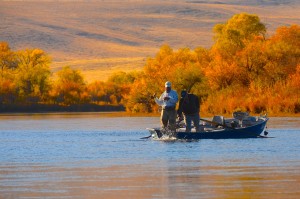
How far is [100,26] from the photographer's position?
19250cm

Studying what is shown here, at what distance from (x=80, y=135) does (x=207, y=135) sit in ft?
22.3

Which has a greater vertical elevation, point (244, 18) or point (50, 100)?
point (244, 18)

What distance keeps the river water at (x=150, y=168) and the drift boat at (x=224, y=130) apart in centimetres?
72

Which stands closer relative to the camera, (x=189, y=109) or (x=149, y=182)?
(x=149, y=182)

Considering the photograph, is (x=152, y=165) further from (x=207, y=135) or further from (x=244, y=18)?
(x=244, y=18)

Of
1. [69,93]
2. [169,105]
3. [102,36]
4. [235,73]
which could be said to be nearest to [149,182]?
[169,105]

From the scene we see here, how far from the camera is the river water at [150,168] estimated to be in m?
17.2

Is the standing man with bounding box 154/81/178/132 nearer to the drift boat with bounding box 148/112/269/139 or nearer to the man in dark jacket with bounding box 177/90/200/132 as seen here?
the drift boat with bounding box 148/112/269/139

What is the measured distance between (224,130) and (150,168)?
12.4 meters

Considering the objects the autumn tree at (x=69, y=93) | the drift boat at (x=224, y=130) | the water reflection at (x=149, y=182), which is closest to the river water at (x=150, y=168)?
the water reflection at (x=149, y=182)

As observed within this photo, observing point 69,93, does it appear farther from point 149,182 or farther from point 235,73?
point 149,182

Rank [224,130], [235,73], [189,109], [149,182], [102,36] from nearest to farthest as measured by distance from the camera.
→ [149,182] < [189,109] < [224,130] < [235,73] < [102,36]

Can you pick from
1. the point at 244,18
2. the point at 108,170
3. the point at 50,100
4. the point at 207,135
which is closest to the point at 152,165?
the point at 108,170

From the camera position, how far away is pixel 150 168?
21.9 meters
